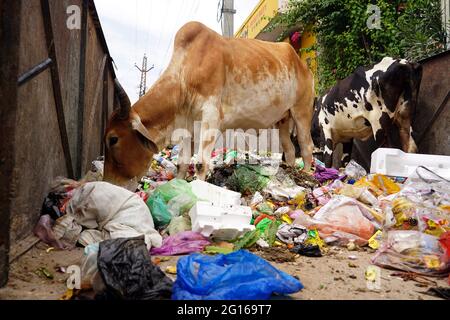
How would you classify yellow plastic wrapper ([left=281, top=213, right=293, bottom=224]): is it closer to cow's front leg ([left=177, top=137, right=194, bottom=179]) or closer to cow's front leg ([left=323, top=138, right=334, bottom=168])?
cow's front leg ([left=177, top=137, right=194, bottom=179])

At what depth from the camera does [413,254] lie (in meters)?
2.98

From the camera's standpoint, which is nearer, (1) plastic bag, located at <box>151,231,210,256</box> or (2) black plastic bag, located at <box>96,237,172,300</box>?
(2) black plastic bag, located at <box>96,237,172,300</box>

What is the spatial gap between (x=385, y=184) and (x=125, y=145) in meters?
3.10

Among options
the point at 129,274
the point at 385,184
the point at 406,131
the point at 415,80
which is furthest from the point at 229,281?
the point at 415,80

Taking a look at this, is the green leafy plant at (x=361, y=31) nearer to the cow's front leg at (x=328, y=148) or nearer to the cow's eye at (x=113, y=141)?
the cow's front leg at (x=328, y=148)

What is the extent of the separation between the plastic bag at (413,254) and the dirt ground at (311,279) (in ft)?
0.31

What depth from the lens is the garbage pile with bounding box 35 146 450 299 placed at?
83.9 inches

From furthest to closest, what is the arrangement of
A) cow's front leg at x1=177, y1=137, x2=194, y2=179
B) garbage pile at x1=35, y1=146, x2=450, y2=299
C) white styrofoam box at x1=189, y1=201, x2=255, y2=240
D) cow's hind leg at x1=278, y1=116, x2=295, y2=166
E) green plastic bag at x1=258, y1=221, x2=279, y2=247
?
cow's hind leg at x1=278, y1=116, x2=295, y2=166, cow's front leg at x1=177, y1=137, x2=194, y2=179, green plastic bag at x1=258, y1=221, x2=279, y2=247, white styrofoam box at x1=189, y1=201, x2=255, y2=240, garbage pile at x1=35, y1=146, x2=450, y2=299

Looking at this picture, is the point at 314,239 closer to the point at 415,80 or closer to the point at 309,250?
the point at 309,250

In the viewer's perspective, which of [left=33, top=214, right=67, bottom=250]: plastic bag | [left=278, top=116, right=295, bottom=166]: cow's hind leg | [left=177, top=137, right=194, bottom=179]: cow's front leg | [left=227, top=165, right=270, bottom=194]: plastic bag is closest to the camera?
[left=33, top=214, right=67, bottom=250]: plastic bag

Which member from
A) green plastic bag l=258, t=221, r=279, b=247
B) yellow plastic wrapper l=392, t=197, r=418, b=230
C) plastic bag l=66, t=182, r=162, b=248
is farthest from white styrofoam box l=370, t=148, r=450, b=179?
plastic bag l=66, t=182, r=162, b=248

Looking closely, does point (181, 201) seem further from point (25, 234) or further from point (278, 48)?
point (278, 48)

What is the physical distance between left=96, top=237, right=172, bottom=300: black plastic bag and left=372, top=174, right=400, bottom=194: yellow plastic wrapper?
3.58 m

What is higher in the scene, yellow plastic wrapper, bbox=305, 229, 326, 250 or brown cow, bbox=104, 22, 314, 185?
brown cow, bbox=104, 22, 314, 185
